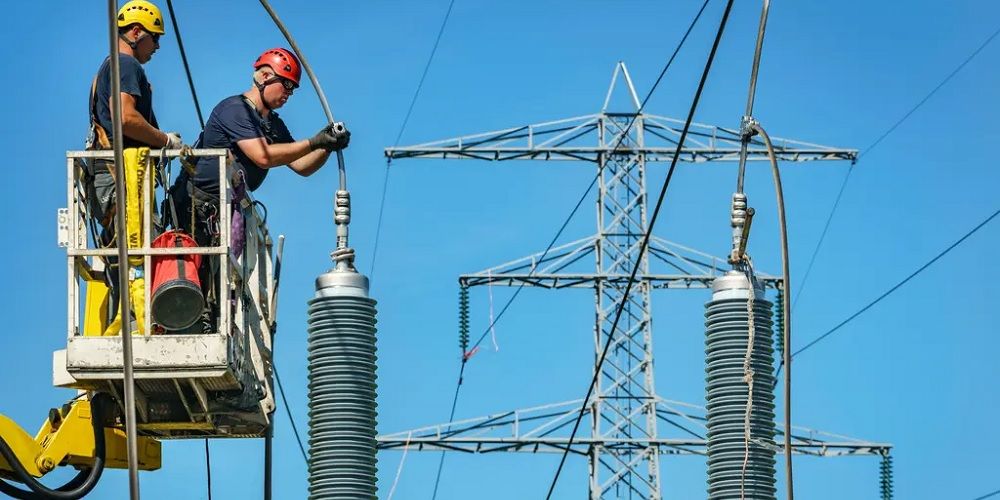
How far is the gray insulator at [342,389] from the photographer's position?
15578 millimetres

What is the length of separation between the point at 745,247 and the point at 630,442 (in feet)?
77.7

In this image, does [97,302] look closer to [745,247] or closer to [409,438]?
[745,247]

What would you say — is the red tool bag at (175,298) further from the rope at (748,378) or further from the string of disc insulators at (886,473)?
the string of disc insulators at (886,473)

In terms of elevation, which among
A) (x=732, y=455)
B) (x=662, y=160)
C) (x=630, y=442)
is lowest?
(x=732, y=455)

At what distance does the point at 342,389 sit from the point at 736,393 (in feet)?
8.70

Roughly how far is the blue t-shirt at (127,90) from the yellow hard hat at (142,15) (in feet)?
1.04

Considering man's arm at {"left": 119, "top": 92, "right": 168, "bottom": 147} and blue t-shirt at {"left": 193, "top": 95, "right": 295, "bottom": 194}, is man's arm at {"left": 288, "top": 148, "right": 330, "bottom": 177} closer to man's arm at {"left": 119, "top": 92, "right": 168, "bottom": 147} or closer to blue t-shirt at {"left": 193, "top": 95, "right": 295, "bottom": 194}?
blue t-shirt at {"left": 193, "top": 95, "right": 295, "bottom": 194}

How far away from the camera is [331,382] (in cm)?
1566

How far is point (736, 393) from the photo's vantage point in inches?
649

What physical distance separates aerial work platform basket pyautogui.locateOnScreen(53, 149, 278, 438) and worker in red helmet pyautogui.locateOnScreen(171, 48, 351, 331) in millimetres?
112

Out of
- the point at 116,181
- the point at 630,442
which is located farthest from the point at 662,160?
the point at 116,181

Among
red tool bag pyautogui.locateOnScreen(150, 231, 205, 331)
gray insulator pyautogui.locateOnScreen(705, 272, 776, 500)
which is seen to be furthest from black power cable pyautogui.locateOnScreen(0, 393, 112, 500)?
gray insulator pyautogui.locateOnScreen(705, 272, 776, 500)

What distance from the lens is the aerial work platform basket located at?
48.8 ft

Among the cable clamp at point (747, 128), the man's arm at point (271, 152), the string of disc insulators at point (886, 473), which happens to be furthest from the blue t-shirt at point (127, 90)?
the string of disc insulators at point (886, 473)
